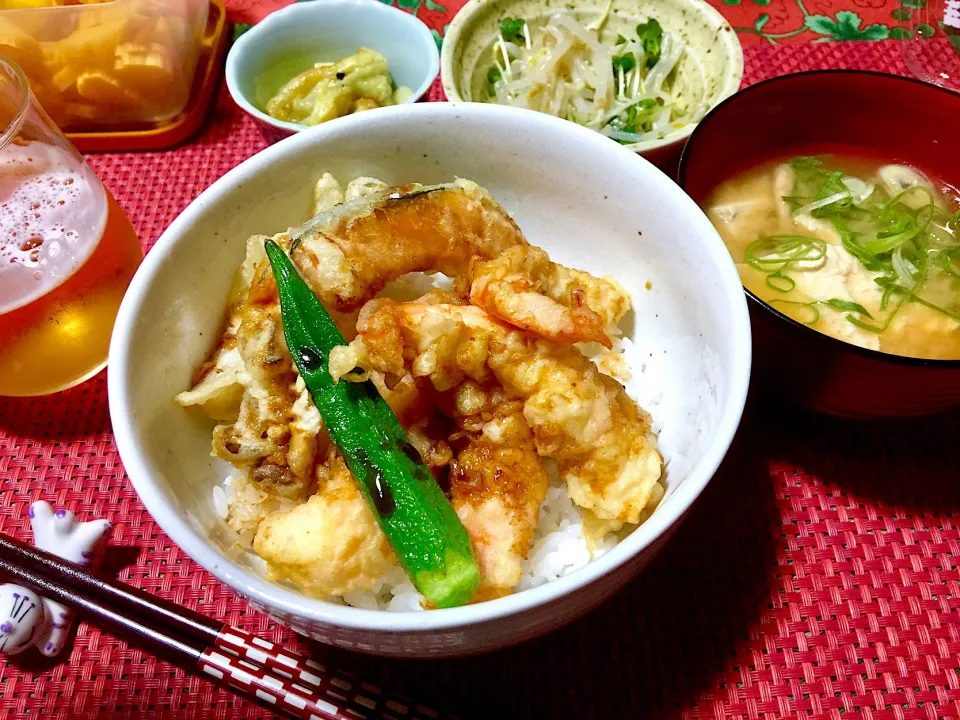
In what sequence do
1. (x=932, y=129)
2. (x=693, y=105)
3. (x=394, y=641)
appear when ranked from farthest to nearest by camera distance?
(x=693, y=105) < (x=932, y=129) < (x=394, y=641)

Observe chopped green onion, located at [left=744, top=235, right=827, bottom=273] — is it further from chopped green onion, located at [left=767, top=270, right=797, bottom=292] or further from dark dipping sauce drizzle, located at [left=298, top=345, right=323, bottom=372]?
dark dipping sauce drizzle, located at [left=298, top=345, right=323, bottom=372]

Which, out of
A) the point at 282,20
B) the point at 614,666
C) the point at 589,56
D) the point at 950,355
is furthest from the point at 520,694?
the point at 282,20

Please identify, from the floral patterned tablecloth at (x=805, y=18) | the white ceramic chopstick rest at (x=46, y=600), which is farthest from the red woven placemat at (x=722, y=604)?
the floral patterned tablecloth at (x=805, y=18)

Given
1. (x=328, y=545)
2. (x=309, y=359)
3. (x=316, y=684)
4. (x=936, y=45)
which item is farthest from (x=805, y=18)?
(x=316, y=684)

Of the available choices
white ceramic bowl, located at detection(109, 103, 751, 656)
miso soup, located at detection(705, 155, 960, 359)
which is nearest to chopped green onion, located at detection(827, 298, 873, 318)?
miso soup, located at detection(705, 155, 960, 359)

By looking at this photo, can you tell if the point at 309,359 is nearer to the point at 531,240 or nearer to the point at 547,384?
the point at 547,384

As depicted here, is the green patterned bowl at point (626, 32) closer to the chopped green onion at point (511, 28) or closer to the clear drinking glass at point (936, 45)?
the chopped green onion at point (511, 28)

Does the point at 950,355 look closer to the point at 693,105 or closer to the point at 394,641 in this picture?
the point at 693,105
